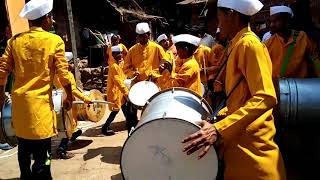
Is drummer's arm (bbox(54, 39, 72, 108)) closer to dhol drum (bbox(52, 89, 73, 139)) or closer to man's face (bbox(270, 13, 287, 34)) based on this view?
dhol drum (bbox(52, 89, 73, 139))

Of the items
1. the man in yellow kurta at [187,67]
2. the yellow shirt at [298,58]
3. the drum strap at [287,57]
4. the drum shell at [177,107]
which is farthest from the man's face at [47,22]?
the drum strap at [287,57]

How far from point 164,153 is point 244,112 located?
47 centimetres

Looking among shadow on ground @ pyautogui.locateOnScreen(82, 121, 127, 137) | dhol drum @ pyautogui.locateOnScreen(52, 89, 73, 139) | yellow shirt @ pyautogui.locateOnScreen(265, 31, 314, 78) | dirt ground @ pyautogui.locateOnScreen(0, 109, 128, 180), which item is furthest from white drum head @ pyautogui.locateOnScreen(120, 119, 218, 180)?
shadow on ground @ pyautogui.locateOnScreen(82, 121, 127, 137)

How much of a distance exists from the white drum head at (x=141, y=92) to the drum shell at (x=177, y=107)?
2814mm

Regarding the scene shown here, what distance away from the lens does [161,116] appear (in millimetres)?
2164

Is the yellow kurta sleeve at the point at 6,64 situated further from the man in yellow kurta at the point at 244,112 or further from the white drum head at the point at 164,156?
the man in yellow kurta at the point at 244,112

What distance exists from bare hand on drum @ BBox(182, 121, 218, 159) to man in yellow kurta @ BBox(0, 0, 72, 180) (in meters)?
2.10

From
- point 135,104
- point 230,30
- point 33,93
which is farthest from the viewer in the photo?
point 135,104

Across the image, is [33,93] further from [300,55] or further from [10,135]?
[300,55]

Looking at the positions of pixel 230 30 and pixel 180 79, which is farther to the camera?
pixel 180 79

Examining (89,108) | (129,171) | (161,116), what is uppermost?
(161,116)

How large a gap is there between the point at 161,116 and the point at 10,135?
11.4ft

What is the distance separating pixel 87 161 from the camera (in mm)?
5492

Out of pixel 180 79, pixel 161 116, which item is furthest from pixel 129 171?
pixel 180 79
